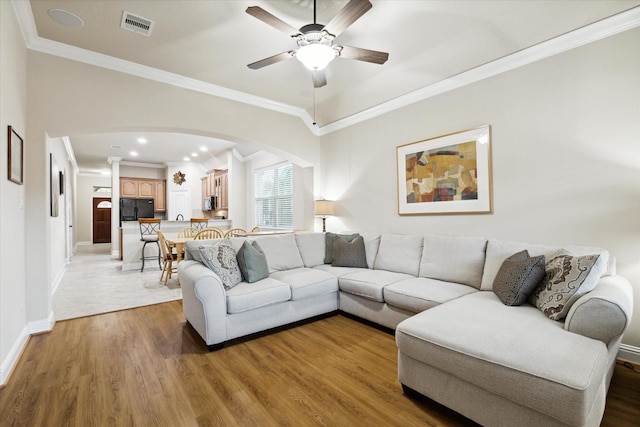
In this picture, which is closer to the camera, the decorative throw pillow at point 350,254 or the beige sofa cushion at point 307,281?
the beige sofa cushion at point 307,281

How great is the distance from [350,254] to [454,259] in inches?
49.2

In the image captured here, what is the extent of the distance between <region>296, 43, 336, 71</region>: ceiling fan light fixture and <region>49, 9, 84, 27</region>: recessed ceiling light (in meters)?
2.05

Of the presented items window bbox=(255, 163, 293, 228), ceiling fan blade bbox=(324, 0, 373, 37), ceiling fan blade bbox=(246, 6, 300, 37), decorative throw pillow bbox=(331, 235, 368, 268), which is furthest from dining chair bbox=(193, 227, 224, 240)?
ceiling fan blade bbox=(324, 0, 373, 37)

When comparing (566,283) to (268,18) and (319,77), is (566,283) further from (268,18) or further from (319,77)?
(268,18)

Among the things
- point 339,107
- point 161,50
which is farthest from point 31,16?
point 339,107

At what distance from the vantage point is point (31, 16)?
260 centimetres

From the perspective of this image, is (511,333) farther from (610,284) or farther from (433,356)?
(610,284)

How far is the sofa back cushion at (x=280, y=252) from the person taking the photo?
3596 millimetres

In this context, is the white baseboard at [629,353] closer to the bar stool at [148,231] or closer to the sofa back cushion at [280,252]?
the sofa back cushion at [280,252]

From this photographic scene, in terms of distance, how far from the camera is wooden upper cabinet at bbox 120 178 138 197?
29.9ft

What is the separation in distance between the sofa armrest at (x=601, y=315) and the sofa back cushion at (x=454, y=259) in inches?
44.1

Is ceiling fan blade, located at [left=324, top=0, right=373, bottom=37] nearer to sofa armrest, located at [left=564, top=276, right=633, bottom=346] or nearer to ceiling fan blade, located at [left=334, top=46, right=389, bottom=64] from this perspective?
ceiling fan blade, located at [left=334, top=46, right=389, bottom=64]

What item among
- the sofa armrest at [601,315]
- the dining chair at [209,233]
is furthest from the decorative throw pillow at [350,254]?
the dining chair at [209,233]

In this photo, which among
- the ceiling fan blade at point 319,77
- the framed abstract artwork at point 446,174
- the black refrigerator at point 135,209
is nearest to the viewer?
the ceiling fan blade at point 319,77
